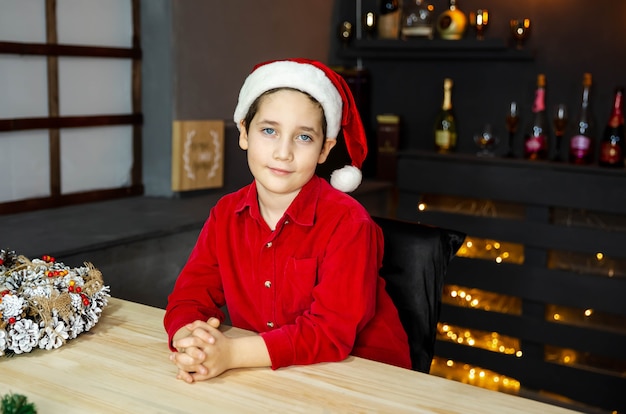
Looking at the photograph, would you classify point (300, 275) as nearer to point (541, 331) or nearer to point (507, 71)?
point (541, 331)

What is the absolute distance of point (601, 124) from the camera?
9.75 feet

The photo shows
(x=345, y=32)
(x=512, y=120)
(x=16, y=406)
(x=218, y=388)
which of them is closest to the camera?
(x=16, y=406)

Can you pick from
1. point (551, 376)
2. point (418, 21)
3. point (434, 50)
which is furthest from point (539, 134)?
point (551, 376)

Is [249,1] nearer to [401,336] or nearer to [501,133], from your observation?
[501,133]

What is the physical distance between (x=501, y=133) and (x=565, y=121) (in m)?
0.30

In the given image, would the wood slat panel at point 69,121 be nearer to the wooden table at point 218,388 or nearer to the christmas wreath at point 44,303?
the christmas wreath at point 44,303

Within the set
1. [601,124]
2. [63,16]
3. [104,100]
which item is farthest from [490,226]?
[63,16]

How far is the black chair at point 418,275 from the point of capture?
1.40 m

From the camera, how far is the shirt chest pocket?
1235mm

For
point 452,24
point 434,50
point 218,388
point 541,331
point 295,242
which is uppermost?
point 452,24

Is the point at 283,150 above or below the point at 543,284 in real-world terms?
above

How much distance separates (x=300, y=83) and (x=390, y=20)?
2.14 meters

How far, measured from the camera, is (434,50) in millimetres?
3123

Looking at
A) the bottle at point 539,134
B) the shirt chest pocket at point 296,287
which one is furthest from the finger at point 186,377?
the bottle at point 539,134
